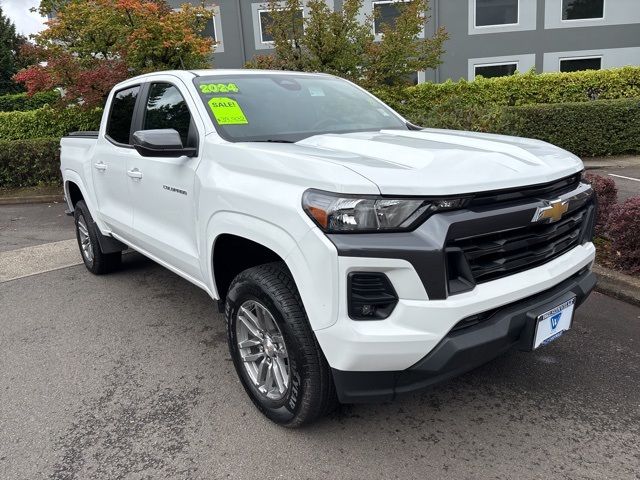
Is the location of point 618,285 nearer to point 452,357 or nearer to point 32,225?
point 452,357

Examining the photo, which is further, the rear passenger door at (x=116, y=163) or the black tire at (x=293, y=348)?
the rear passenger door at (x=116, y=163)

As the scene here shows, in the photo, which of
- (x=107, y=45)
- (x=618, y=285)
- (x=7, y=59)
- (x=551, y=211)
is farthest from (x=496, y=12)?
(x=7, y=59)

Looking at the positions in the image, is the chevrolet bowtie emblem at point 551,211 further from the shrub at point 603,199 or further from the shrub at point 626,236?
the shrub at point 603,199

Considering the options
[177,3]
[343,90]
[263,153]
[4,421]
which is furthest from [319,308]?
[177,3]

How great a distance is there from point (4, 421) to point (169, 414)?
91cm

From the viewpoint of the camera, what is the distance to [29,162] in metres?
11.0

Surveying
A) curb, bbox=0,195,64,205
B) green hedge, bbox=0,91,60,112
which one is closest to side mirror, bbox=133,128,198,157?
curb, bbox=0,195,64,205

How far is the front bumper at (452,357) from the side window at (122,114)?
297 centimetres

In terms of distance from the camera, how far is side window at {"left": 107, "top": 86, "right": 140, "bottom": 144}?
423 centimetres

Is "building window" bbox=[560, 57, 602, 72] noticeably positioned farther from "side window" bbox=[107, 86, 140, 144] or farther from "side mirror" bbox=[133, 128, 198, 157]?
"side mirror" bbox=[133, 128, 198, 157]

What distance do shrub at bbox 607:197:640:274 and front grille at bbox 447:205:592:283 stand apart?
212cm

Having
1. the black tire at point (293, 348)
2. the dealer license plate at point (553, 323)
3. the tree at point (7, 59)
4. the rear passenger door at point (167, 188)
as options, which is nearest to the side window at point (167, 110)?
the rear passenger door at point (167, 188)

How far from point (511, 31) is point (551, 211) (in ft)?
57.2

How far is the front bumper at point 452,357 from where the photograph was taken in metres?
2.12
